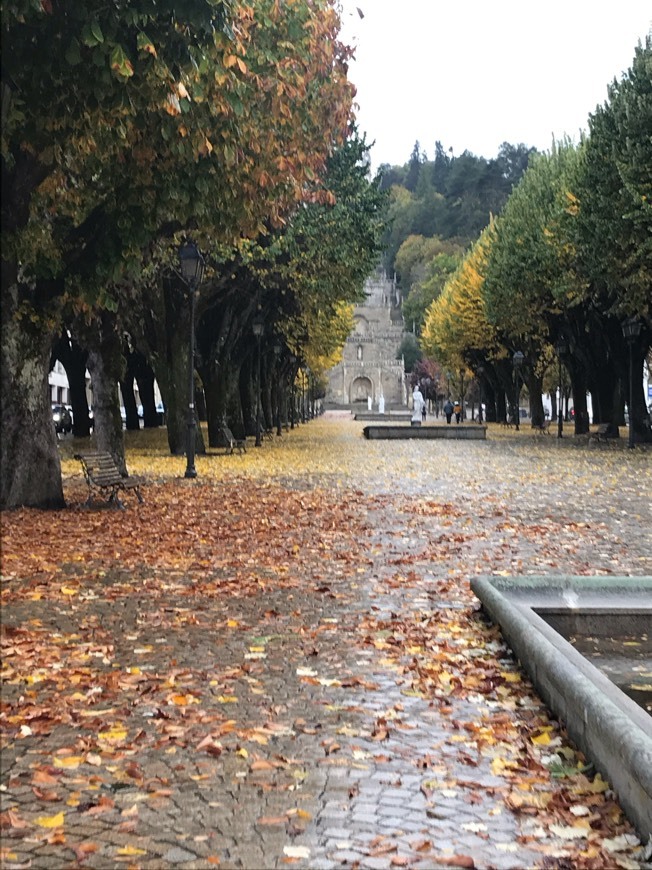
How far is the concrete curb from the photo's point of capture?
371 centimetres

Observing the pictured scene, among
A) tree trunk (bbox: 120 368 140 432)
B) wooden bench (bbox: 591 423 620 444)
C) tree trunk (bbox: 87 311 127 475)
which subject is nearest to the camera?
tree trunk (bbox: 87 311 127 475)

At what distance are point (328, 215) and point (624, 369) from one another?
15.0 meters

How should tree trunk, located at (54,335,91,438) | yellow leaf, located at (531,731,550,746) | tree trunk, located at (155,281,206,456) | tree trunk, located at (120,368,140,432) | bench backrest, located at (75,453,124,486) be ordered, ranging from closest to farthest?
yellow leaf, located at (531,731,550,746), bench backrest, located at (75,453,124,486), tree trunk, located at (155,281,206,456), tree trunk, located at (54,335,91,438), tree trunk, located at (120,368,140,432)

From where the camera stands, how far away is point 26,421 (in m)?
14.0

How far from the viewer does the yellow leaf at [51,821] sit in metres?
3.81

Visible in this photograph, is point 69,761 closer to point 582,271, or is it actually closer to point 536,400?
point 582,271

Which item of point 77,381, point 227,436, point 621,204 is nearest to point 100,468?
point 227,436

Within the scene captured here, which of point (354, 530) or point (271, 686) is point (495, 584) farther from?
point (354, 530)

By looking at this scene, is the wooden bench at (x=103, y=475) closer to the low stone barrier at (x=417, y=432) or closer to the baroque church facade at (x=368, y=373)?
the low stone barrier at (x=417, y=432)

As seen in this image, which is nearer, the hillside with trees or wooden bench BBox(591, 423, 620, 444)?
the hillside with trees

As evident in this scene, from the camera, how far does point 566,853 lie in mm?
3609

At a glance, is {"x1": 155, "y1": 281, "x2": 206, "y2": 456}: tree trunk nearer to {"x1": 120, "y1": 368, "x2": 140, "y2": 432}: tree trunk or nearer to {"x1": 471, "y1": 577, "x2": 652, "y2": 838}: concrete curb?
{"x1": 120, "y1": 368, "x2": 140, "y2": 432}: tree trunk

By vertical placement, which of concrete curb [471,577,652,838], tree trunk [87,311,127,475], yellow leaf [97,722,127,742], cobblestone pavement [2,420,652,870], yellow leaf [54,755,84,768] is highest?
tree trunk [87,311,127,475]

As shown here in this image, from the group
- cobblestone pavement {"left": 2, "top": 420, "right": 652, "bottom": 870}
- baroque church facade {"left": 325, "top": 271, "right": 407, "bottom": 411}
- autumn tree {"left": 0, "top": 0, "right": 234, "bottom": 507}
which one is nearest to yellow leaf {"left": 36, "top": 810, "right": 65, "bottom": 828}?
cobblestone pavement {"left": 2, "top": 420, "right": 652, "bottom": 870}
